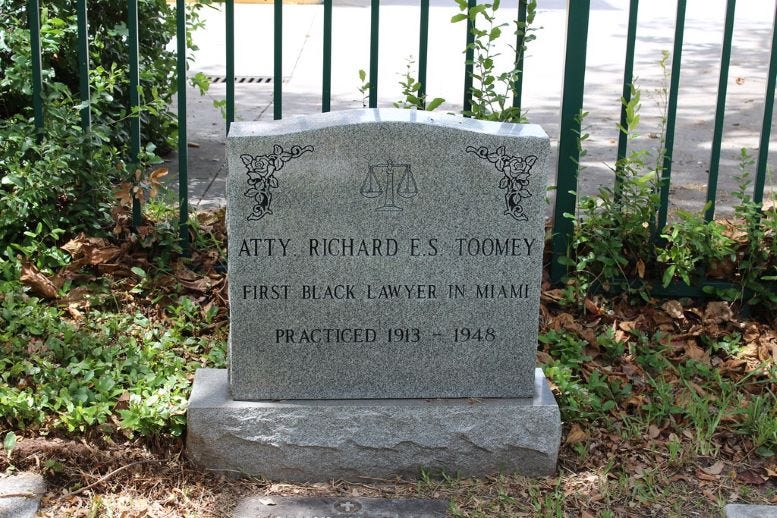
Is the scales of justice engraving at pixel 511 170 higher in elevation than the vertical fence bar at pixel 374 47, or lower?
lower

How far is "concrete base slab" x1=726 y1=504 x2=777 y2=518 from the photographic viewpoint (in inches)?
135

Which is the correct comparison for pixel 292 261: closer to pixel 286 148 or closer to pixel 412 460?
pixel 286 148

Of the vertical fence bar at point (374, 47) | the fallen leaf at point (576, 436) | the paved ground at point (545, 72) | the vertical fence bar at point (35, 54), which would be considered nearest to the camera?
the fallen leaf at point (576, 436)

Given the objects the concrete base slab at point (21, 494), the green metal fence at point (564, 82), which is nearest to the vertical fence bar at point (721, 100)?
the green metal fence at point (564, 82)

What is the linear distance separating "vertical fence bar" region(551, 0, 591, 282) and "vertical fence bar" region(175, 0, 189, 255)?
1625 mm

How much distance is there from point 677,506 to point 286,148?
1.76 metres

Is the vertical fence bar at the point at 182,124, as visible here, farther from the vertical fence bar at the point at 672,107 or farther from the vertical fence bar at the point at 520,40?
the vertical fence bar at the point at 672,107

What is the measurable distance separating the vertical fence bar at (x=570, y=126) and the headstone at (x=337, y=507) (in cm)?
152

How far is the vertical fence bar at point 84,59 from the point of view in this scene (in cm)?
457

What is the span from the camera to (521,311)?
375cm

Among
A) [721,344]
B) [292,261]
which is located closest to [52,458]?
[292,261]

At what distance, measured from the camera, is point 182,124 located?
4582mm

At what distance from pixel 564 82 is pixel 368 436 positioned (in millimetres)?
1851

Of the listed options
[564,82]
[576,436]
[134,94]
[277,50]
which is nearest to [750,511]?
[576,436]
